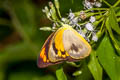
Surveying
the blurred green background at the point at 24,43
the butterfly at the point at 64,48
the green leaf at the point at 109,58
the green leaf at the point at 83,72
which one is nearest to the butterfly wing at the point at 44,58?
the butterfly at the point at 64,48

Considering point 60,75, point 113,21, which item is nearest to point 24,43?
point 60,75

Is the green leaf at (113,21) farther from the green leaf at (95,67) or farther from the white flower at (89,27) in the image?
the green leaf at (95,67)

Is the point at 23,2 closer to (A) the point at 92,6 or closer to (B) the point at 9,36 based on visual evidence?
(B) the point at 9,36

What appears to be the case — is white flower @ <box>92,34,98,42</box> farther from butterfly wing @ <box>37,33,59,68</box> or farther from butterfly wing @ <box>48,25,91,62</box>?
butterfly wing @ <box>37,33,59,68</box>

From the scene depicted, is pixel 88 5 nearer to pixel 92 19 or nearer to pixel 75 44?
pixel 92 19

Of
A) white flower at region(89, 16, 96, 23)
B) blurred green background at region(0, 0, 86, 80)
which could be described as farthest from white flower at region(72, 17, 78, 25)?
blurred green background at region(0, 0, 86, 80)

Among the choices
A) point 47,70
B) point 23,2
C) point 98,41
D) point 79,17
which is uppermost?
point 23,2

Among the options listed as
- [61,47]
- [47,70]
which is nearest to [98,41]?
[61,47]
